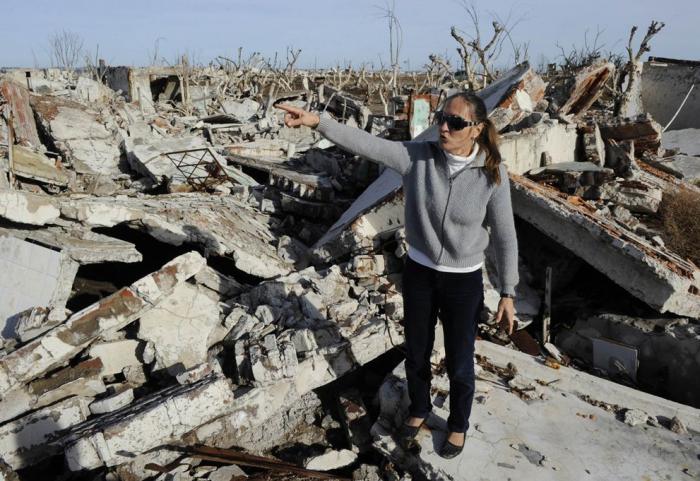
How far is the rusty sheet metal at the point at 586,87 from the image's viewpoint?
7661mm

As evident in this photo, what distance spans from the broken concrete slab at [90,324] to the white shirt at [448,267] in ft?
6.13

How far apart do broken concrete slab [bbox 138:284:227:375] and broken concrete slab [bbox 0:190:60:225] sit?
1.30 metres

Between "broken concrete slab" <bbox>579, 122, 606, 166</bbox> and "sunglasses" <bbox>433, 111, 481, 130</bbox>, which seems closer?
"sunglasses" <bbox>433, 111, 481, 130</bbox>

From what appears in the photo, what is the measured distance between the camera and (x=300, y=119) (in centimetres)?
231

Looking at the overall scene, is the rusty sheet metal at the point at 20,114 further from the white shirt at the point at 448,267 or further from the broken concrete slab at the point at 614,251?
the white shirt at the point at 448,267

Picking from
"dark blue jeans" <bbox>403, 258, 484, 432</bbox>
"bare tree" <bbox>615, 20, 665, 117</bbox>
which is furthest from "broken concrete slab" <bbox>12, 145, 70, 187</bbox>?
"bare tree" <bbox>615, 20, 665, 117</bbox>

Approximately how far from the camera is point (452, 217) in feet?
7.41

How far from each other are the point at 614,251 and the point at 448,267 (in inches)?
79.4

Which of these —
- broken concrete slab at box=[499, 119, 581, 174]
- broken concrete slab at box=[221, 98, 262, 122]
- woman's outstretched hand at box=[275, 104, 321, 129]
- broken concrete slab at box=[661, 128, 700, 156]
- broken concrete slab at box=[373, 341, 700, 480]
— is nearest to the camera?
woman's outstretched hand at box=[275, 104, 321, 129]

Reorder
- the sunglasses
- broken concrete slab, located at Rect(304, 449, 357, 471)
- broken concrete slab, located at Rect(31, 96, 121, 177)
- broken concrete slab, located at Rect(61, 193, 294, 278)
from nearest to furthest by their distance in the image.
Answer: the sunglasses < broken concrete slab, located at Rect(304, 449, 357, 471) < broken concrete slab, located at Rect(61, 193, 294, 278) < broken concrete slab, located at Rect(31, 96, 121, 177)

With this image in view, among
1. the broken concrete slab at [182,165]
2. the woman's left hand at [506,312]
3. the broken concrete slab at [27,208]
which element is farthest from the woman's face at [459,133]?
the broken concrete slab at [182,165]

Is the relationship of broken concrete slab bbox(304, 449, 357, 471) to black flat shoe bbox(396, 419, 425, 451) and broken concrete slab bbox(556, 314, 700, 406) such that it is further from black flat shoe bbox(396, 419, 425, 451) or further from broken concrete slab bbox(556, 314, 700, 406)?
broken concrete slab bbox(556, 314, 700, 406)

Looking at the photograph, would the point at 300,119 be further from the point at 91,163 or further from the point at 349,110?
the point at 349,110

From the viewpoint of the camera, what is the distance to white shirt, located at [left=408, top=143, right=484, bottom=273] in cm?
223
